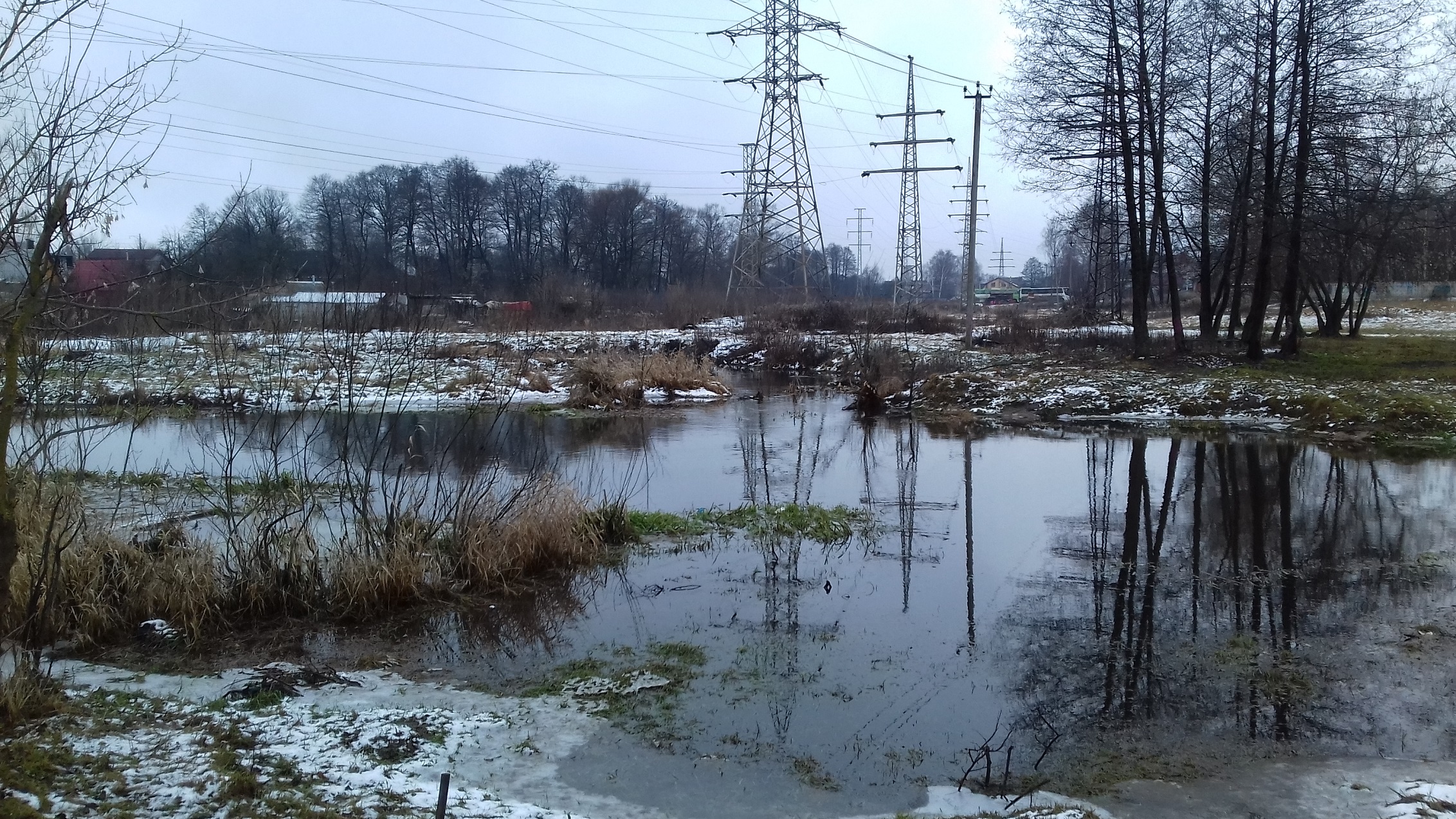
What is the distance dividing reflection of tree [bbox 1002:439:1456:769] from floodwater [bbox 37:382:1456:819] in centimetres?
3

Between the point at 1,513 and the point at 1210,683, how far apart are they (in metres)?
6.76

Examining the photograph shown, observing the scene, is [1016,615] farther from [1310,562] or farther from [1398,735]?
[1310,562]

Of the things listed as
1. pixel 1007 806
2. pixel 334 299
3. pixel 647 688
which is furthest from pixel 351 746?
pixel 334 299

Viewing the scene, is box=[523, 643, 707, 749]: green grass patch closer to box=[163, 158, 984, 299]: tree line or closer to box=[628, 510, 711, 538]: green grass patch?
box=[628, 510, 711, 538]: green grass patch

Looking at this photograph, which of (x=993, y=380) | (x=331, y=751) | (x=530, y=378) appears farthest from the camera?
(x=530, y=378)

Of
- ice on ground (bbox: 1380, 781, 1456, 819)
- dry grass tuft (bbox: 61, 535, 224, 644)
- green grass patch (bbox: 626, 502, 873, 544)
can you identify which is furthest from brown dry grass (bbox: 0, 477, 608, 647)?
ice on ground (bbox: 1380, 781, 1456, 819)

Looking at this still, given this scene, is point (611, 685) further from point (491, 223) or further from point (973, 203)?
point (491, 223)

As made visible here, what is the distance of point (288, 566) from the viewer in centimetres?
758

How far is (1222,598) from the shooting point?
7.66m

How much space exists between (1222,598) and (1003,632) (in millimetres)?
1972

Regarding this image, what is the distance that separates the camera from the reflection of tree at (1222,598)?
18.8 feet

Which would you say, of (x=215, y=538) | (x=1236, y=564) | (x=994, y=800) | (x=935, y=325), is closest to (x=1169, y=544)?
(x=1236, y=564)

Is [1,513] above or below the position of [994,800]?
above

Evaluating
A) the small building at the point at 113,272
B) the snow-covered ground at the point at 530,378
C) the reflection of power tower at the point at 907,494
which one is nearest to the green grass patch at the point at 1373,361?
the snow-covered ground at the point at 530,378
